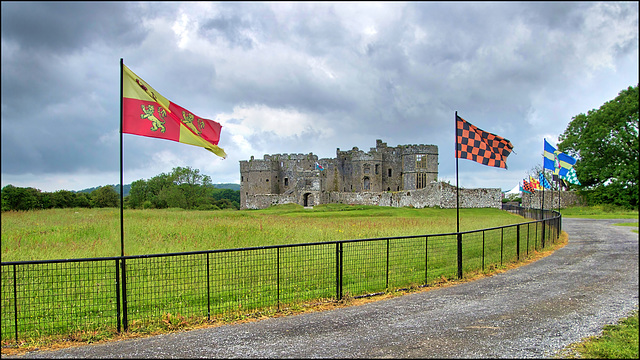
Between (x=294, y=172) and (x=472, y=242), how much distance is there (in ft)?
195

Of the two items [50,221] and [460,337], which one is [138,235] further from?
[460,337]

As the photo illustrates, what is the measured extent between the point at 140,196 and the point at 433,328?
81743 mm

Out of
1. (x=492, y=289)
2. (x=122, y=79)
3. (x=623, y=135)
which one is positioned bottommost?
(x=492, y=289)

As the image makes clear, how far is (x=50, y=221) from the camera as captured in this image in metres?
21.9

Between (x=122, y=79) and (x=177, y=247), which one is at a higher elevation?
(x=122, y=79)

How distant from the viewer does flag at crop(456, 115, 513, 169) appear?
13195mm

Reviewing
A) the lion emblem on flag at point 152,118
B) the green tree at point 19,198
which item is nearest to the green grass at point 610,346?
the lion emblem on flag at point 152,118

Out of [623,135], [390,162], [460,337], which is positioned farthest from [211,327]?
[390,162]

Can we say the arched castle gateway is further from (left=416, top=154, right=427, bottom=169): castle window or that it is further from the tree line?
the tree line

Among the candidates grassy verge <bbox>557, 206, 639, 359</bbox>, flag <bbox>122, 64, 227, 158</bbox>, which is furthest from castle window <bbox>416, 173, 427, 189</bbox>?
→ grassy verge <bbox>557, 206, 639, 359</bbox>

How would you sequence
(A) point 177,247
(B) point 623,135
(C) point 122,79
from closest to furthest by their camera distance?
1. (B) point 623,135
2. (C) point 122,79
3. (A) point 177,247

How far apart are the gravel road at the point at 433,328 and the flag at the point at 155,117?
155 inches

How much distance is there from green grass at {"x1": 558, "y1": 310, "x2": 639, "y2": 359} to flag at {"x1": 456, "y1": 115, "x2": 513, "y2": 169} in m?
7.42

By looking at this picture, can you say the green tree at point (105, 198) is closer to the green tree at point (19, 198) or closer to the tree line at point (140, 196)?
the tree line at point (140, 196)
